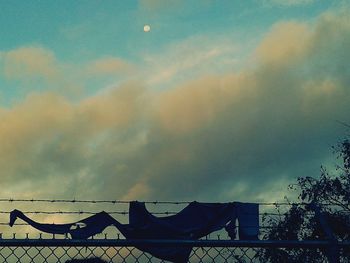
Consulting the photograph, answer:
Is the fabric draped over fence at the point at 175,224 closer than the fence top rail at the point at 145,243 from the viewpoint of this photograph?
No

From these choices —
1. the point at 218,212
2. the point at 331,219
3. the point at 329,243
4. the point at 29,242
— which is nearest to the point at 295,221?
the point at 331,219

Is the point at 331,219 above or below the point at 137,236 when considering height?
above

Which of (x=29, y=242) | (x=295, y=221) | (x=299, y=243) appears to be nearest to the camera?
(x=29, y=242)

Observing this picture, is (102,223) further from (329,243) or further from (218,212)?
(329,243)

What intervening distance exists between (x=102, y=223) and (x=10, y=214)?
122 centimetres

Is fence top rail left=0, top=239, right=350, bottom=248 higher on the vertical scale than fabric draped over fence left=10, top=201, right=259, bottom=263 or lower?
lower

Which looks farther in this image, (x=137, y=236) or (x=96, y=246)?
(x=137, y=236)

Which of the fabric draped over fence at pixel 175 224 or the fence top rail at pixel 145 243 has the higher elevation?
the fabric draped over fence at pixel 175 224

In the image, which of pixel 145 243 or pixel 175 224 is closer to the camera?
pixel 145 243

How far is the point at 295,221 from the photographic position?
21.7 m

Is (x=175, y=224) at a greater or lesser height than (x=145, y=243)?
greater

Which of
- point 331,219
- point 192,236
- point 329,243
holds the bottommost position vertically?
point 329,243

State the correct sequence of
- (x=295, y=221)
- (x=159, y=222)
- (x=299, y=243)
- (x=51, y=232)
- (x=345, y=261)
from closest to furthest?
(x=299, y=243)
(x=51, y=232)
(x=159, y=222)
(x=345, y=261)
(x=295, y=221)

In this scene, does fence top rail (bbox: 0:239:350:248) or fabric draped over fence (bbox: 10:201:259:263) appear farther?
fabric draped over fence (bbox: 10:201:259:263)
